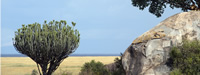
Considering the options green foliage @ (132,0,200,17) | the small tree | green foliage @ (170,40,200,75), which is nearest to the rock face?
green foliage @ (170,40,200,75)

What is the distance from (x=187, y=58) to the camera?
14.0 meters

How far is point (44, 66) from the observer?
1919cm

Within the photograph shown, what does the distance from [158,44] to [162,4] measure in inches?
666

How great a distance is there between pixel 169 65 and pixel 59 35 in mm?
8370

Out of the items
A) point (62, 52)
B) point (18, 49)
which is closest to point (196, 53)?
point (62, 52)

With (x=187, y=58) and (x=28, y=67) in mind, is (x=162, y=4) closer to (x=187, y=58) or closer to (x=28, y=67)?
(x=187, y=58)

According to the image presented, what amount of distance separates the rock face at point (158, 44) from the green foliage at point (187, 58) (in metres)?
0.41

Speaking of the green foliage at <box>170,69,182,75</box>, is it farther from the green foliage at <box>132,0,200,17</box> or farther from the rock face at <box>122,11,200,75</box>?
the green foliage at <box>132,0,200,17</box>

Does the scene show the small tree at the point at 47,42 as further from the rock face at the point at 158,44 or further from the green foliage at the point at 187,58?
the green foliage at the point at 187,58

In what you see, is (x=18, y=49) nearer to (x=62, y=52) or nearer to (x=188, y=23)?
(x=62, y=52)

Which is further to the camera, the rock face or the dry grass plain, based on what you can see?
the dry grass plain

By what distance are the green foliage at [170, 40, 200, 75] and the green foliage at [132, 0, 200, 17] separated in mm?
15119

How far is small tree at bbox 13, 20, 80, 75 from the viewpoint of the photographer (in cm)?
1823

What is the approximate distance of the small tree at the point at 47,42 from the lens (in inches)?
718
